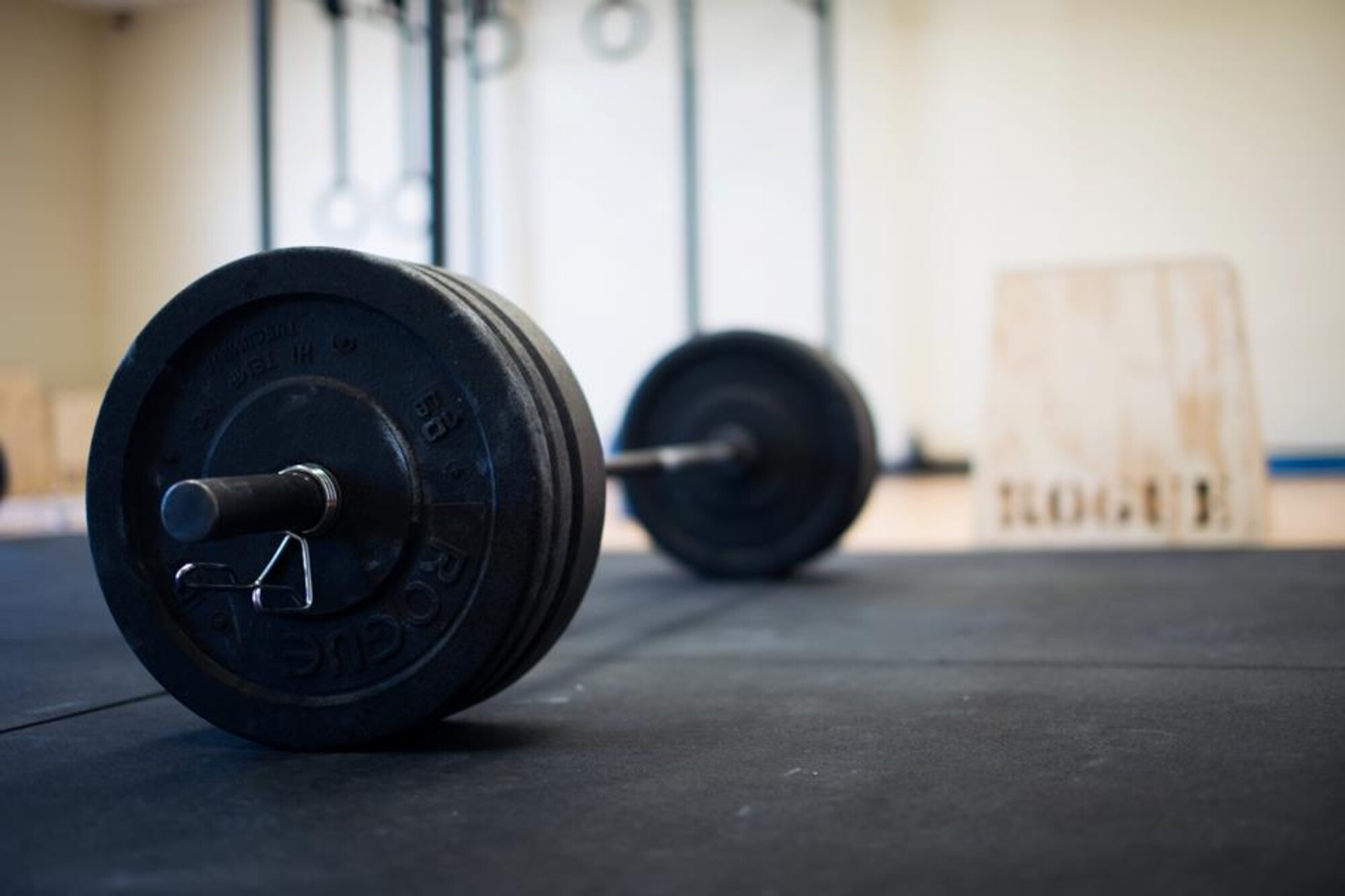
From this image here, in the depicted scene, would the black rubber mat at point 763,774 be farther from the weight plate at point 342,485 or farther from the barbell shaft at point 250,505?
the barbell shaft at point 250,505

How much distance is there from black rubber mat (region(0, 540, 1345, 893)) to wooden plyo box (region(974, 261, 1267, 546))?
1.04m

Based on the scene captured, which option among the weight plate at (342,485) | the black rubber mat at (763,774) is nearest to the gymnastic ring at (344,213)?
the black rubber mat at (763,774)

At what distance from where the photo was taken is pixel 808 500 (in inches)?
100.0

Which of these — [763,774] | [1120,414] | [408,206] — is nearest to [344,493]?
[763,774]

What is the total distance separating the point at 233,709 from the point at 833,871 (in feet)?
1.94

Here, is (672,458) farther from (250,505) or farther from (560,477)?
(250,505)

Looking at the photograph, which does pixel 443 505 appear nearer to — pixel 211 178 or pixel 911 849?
pixel 911 849

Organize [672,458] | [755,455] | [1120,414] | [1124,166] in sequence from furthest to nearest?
[1124,166]
[1120,414]
[755,455]
[672,458]

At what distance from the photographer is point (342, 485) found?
1177 millimetres

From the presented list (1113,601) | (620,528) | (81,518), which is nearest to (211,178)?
(81,518)

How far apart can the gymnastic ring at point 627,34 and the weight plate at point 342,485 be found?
5351 millimetres

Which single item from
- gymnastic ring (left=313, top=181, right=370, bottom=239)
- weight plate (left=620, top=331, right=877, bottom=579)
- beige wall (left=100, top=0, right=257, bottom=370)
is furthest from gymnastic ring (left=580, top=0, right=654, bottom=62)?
weight plate (left=620, top=331, right=877, bottom=579)

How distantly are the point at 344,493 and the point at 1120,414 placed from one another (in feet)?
7.45

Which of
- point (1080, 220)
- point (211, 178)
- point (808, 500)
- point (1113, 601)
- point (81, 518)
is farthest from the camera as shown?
point (211, 178)
